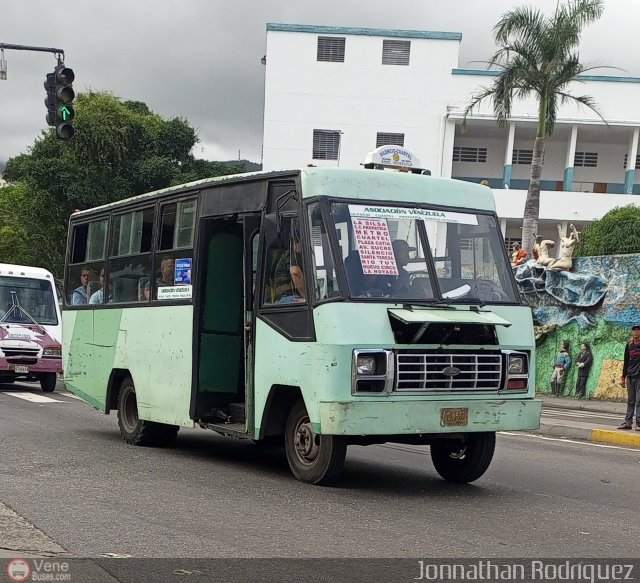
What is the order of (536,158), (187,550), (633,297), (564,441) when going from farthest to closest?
Result: 1. (536,158)
2. (633,297)
3. (564,441)
4. (187,550)

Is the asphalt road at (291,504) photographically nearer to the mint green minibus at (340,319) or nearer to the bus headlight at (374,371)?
the mint green minibus at (340,319)

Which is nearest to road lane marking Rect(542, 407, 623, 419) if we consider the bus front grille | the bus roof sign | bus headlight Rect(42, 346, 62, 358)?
bus headlight Rect(42, 346, 62, 358)

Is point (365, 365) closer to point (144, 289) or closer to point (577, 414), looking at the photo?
point (144, 289)

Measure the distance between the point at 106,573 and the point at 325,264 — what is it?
3.54 meters

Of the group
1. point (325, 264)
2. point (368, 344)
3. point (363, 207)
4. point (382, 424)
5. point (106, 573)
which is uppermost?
point (363, 207)

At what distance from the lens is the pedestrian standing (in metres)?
25.0

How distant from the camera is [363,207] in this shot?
8.41m

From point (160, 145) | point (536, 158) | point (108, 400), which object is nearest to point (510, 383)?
point (108, 400)

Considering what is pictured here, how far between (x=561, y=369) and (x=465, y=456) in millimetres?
16753

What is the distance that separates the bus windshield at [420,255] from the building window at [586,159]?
131 ft

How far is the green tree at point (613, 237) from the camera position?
2488 centimetres

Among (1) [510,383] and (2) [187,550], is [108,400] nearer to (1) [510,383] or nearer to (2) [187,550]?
(1) [510,383]

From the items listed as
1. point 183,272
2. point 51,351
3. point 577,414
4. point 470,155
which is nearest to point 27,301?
point 51,351

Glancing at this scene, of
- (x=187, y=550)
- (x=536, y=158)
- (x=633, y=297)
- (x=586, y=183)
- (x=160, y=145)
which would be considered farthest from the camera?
(x=586, y=183)
